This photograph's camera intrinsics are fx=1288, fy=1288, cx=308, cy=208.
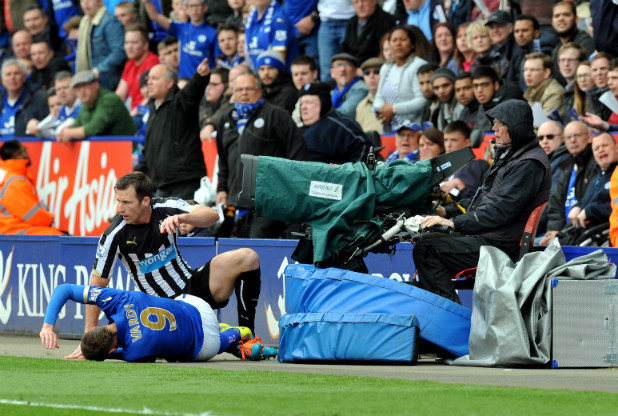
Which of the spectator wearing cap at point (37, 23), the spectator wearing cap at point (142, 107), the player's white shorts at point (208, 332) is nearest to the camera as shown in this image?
the player's white shorts at point (208, 332)

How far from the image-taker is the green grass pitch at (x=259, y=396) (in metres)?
6.89

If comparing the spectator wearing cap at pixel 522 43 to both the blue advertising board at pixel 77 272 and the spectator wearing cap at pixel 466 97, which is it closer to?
the spectator wearing cap at pixel 466 97

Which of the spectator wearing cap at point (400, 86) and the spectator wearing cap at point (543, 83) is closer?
the spectator wearing cap at point (543, 83)

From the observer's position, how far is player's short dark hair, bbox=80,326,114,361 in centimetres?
988

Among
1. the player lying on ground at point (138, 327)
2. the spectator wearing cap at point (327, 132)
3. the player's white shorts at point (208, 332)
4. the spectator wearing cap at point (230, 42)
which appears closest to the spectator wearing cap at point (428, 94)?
the spectator wearing cap at point (327, 132)

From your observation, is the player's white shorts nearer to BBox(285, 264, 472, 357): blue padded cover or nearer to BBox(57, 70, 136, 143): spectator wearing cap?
BBox(285, 264, 472, 357): blue padded cover

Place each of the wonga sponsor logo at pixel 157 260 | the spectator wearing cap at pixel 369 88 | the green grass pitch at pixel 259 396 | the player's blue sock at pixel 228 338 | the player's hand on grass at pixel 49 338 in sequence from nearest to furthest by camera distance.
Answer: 1. the green grass pitch at pixel 259 396
2. the player's hand on grass at pixel 49 338
3. the player's blue sock at pixel 228 338
4. the wonga sponsor logo at pixel 157 260
5. the spectator wearing cap at pixel 369 88

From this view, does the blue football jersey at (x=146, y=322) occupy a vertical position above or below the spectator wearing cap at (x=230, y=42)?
below

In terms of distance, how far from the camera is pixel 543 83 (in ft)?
49.4

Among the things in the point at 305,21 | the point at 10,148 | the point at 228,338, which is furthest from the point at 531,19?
the point at 10,148

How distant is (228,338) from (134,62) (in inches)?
446

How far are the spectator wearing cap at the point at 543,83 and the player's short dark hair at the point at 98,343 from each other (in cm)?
690

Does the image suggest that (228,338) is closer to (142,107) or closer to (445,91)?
(445,91)

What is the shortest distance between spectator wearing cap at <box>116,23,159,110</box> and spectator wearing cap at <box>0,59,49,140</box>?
4.77ft
